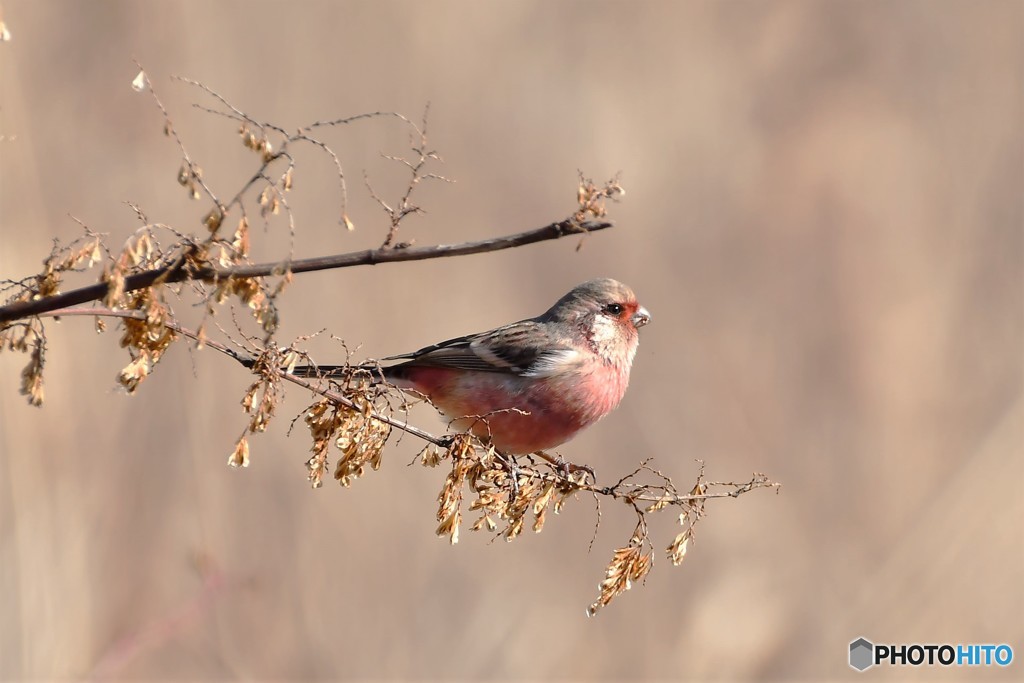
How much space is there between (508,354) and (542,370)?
0.82ft

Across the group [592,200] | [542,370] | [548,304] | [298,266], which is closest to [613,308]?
[542,370]

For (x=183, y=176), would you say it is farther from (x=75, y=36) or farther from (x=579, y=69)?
(x=579, y=69)

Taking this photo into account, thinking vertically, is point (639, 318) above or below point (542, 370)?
above

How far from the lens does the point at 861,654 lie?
638 centimetres

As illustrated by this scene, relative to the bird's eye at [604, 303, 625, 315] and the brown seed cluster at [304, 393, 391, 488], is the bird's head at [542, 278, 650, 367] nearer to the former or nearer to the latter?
the bird's eye at [604, 303, 625, 315]

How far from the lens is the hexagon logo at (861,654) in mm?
6231

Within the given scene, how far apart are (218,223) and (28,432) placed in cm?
337

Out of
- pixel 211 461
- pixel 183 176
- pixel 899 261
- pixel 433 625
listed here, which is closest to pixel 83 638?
pixel 211 461

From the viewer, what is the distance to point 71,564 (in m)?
4.97

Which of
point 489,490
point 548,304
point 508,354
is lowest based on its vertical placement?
point 489,490

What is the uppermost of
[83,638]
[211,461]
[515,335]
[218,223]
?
[515,335]

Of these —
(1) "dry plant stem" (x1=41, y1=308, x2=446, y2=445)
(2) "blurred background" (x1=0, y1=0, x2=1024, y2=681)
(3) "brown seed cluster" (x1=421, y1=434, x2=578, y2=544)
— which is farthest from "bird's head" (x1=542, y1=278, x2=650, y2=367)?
(1) "dry plant stem" (x1=41, y1=308, x2=446, y2=445)

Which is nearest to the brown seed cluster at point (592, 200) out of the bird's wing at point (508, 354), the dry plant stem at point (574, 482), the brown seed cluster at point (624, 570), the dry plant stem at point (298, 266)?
the dry plant stem at point (298, 266)

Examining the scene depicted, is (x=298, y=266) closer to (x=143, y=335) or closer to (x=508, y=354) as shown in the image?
(x=143, y=335)
